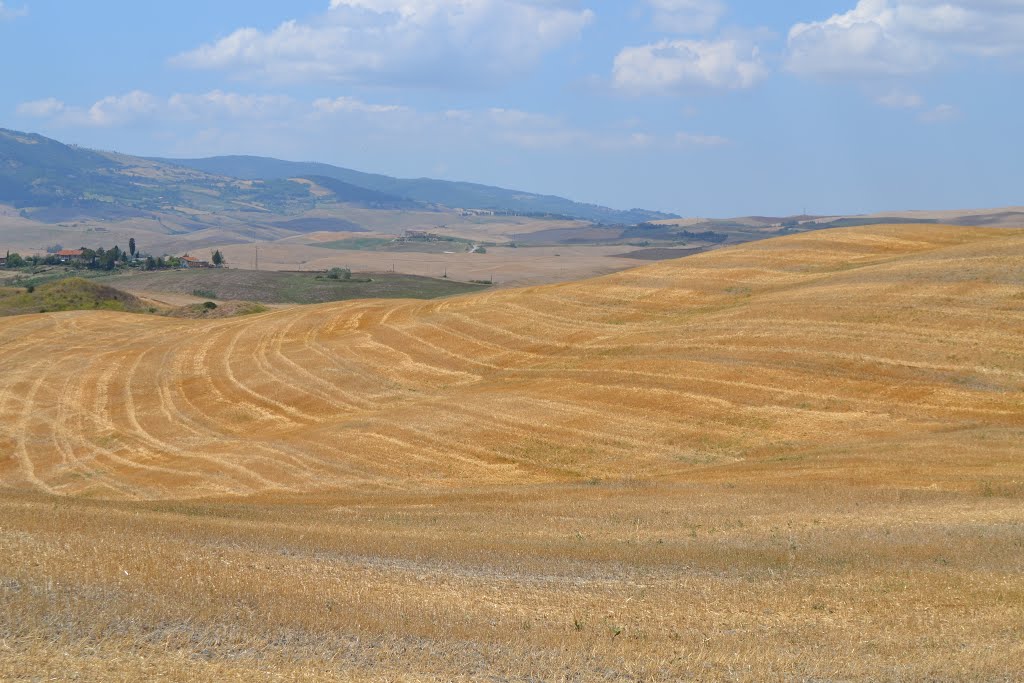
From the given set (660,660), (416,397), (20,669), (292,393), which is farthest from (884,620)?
(292,393)

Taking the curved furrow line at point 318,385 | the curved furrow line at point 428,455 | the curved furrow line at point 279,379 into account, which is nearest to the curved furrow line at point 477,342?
the curved furrow line at point 318,385

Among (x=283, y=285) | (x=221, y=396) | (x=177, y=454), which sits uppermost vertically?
(x=283, y=285)

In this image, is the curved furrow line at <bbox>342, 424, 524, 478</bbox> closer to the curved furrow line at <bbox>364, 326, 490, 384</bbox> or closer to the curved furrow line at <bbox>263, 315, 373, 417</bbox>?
the curved furrow line at <bbox>263, 315, 373, 417</bbox>

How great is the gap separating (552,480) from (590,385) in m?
12.5

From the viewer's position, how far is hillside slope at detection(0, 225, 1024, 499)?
40219 mm

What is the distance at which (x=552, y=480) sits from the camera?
127 ft

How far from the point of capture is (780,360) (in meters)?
49.4

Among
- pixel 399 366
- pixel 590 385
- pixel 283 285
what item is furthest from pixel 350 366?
pixel 283 285

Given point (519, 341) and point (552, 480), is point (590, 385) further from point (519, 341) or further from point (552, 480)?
point (552, 480)

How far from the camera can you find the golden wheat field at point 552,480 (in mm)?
14367

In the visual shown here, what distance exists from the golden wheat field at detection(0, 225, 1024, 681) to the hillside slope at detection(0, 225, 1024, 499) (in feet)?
0.78

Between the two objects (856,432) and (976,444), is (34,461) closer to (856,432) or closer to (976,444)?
(856,432)

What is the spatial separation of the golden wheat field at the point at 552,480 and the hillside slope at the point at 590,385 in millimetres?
238

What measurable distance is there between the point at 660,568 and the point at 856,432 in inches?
902
